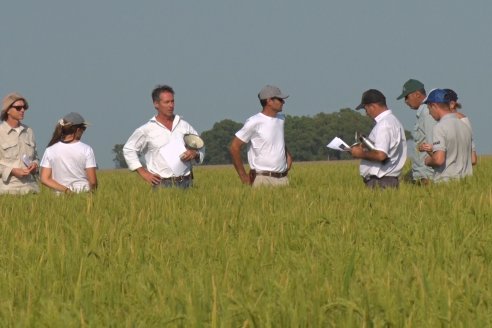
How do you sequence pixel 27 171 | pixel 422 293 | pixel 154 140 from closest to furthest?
pixel 422 293 → pixel 27 171 → pixel 154 140

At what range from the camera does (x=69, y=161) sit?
842 centimetres

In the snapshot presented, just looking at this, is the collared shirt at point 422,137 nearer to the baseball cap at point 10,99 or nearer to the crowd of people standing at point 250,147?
the crowd of people standing at point 250,147

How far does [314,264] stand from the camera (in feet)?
14.3

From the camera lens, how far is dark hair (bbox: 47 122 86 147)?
8250 mm

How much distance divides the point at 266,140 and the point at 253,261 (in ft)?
17.3

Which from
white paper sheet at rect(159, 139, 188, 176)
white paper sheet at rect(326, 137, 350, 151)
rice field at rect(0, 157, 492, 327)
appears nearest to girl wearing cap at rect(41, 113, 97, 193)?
rice field at rect(0, 157, 492, 327)

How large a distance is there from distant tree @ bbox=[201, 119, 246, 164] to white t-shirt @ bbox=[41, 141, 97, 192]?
99997 mm

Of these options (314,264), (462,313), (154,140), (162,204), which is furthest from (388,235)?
(154,140)

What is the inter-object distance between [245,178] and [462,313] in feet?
23.7

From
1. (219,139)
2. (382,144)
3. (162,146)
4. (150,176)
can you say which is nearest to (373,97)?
(382,144)

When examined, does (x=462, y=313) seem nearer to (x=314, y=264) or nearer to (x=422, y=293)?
(x=422, y=293)

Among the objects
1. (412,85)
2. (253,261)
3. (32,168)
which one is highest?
(412,85)

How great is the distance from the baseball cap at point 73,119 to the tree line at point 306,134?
94.5 metres

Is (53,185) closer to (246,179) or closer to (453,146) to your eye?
(246,179)
